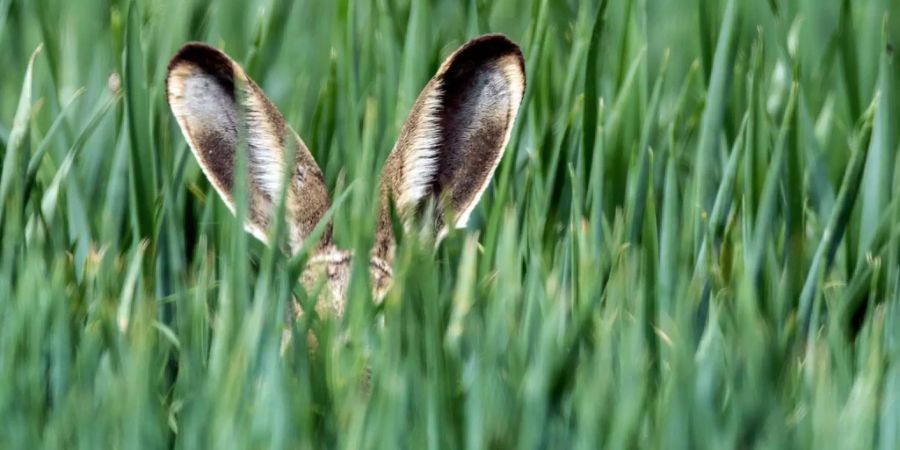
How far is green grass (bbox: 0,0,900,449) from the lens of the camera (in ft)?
4.66

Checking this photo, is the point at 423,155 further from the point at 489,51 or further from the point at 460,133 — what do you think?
the point at 489,51

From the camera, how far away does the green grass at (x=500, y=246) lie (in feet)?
4.66

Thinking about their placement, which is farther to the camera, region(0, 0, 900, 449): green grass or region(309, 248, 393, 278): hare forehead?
region(309, 248, 393, 278): hare forehead

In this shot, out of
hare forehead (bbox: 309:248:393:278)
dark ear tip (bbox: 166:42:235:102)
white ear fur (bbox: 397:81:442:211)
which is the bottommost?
hare forehead (bbox: 309:248:393:278)

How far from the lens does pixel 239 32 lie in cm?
263

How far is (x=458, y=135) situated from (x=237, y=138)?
324 mm

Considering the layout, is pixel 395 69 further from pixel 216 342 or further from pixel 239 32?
pixel 216 342

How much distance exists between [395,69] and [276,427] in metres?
1.20

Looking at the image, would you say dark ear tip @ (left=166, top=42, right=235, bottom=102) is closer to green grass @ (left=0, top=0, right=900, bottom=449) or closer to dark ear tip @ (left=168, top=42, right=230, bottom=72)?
dark ear tip @ (left=168, top=42, right=230, bottom=72)

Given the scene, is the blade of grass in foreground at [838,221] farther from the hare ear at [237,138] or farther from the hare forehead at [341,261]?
the hare ear at [237,138]

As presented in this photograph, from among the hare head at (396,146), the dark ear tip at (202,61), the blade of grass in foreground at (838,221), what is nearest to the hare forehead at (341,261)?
the hare head at (396,146)

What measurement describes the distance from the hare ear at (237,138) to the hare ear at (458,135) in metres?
0.12

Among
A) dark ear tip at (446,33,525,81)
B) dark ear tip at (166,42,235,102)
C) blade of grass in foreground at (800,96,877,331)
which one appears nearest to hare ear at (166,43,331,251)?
dark ear tip at (166,42,235,102)

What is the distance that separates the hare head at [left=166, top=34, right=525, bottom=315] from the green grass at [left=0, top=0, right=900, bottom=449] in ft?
0.22
